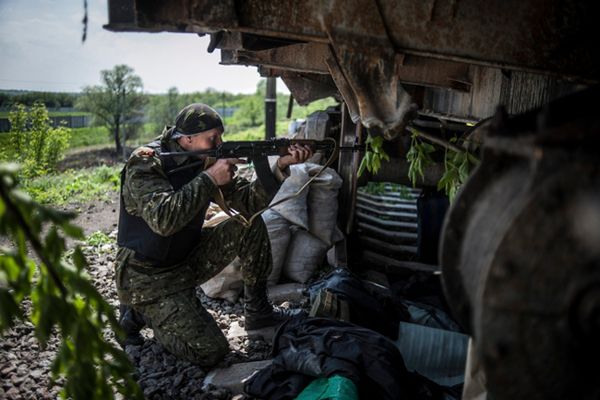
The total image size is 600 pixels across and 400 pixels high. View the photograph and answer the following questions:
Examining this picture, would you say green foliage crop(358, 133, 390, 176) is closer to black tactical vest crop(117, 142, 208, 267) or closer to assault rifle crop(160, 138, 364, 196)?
assault rifle crop(160, 138, 364, 196)

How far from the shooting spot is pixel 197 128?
366 cm

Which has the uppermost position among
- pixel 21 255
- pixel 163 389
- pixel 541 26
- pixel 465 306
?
pixel 541 26

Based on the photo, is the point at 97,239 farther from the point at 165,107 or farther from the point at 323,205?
the point at 165,107

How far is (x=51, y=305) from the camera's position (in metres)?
1.23

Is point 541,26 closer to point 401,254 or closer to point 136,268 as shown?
point 136,268

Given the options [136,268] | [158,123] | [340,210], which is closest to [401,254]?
[340,210]

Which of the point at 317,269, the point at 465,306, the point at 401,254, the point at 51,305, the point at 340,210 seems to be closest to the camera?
the point at 51,305

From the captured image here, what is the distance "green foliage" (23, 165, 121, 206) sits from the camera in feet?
32.6

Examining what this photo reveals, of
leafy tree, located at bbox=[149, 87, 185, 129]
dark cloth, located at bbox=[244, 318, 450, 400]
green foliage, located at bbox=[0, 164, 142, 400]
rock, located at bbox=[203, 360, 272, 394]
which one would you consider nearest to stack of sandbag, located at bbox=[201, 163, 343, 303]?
rock, located at bbox=[203, 360, 272, 394]

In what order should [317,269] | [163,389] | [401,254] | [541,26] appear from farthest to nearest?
[401,254] < [317,269] < [163,389] < [541,26]

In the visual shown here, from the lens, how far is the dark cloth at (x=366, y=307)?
138 inches

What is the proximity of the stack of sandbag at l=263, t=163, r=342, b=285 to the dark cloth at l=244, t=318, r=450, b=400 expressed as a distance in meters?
1.92

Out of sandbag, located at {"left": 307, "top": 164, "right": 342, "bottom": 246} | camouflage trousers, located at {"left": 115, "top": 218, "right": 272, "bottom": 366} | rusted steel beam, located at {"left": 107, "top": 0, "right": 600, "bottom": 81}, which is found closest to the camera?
rusted steel beam, located at {"left": 107, "top": 0, "right": 600, "bottom": 81}

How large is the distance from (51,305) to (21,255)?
0.15 meters
